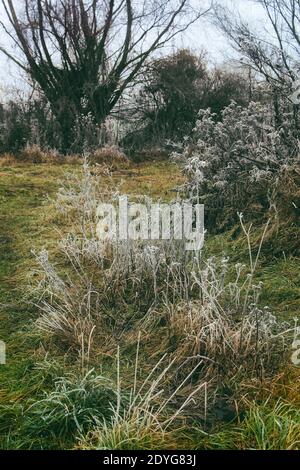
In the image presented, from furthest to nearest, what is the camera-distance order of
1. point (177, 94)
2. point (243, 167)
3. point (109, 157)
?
point (177, 94) < point (109, 157) < point (243, 167)

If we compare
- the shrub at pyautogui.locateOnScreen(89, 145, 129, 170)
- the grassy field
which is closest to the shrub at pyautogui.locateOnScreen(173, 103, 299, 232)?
the grassy field

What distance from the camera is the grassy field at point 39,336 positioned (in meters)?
2.36

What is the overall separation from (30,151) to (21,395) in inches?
286

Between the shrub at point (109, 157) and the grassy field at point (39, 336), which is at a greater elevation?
the shrub at point (109, 157)

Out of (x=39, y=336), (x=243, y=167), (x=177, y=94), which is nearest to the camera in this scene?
(x=39, y=336)

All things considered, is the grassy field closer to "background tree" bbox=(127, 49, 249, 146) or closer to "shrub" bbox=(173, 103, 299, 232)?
"shrub" bbox=(173, 103, 299, 232)

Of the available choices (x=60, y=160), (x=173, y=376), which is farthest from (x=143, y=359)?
(x=60, y=160)

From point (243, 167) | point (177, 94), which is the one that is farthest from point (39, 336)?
point (177, 94)

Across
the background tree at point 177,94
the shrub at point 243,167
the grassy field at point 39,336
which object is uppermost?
the background tree at point 177,94

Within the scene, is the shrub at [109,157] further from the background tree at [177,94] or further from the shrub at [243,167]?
the shrub at [243,167]

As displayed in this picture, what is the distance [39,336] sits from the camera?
3.34m

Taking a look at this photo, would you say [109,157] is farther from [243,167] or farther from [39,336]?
[39,336]

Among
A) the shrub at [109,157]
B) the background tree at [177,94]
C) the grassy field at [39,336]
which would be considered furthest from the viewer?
the background tree at [177,94]

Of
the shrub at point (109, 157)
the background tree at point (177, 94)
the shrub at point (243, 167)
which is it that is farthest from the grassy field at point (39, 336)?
the background tree at point (177, 94)
